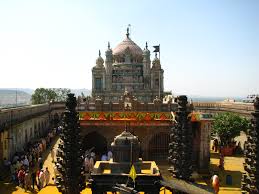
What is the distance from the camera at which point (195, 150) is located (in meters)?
34.6

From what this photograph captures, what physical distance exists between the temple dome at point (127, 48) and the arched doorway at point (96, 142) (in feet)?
154

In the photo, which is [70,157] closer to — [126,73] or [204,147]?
[204,147]

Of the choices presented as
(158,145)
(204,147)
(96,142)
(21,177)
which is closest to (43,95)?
(96,142)

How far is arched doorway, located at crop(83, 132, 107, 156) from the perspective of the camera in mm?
37594

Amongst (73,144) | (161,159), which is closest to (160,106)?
(161,159)

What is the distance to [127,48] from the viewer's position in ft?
271

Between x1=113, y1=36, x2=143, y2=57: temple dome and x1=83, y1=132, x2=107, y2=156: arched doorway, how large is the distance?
46940 millimetres

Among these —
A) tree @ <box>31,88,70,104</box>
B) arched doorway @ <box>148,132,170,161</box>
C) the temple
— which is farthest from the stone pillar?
tree @ <box>31,88,70,104</box>

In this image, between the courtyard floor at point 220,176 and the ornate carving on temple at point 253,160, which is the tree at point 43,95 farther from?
the ornate carving on temple at point 253,160

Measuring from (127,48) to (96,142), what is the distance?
47.4 metres

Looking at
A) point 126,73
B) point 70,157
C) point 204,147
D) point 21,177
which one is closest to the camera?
point 70,157

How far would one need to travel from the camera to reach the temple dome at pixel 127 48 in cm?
8288

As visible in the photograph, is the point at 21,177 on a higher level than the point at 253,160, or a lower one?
lower

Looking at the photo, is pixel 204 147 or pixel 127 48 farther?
pixel 127 48
